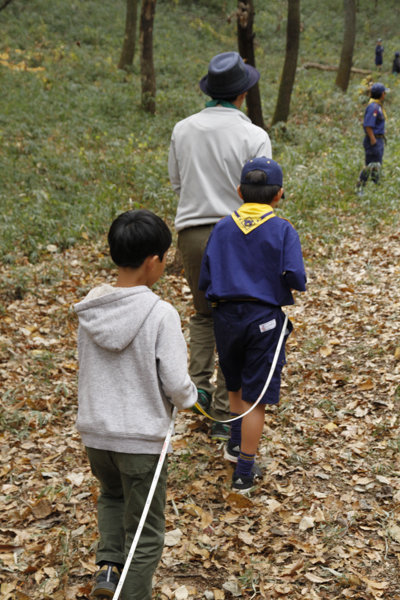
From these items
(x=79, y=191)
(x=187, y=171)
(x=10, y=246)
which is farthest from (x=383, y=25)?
(x=187, y=171)

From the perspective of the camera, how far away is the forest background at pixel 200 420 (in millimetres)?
2881

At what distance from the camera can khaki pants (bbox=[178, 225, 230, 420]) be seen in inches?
146

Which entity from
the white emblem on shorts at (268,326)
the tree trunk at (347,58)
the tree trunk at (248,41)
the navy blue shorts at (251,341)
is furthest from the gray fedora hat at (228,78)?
the tree trunk at (347,58)

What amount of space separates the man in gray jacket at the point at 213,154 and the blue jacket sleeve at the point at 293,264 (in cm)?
A: 78

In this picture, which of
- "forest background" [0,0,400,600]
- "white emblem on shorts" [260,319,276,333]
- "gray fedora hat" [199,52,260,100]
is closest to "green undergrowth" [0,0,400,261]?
"forest background" [0,0,400,600]

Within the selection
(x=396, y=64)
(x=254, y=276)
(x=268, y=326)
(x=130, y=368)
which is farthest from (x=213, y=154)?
(x=396, y=64)

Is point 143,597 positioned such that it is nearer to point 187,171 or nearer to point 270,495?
point 270,495

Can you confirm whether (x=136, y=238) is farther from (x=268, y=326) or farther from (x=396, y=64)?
(x=396, y=64)

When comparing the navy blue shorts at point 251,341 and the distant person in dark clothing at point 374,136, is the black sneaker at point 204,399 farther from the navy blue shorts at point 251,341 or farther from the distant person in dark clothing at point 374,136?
the distant person in dark clothing at point 374,136

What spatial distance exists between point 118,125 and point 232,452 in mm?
12241

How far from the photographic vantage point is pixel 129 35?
18625mm

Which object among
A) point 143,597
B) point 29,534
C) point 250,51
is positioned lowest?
point 29,534

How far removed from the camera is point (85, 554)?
119 inches

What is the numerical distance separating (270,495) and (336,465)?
0.53 metres
